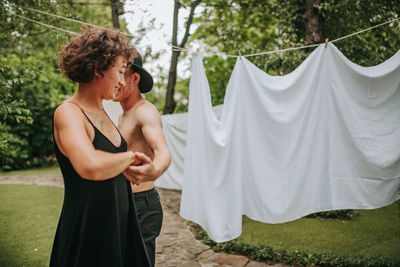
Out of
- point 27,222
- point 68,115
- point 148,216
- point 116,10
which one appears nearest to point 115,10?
point 116,10

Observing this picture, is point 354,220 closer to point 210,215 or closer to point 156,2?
point 210,215

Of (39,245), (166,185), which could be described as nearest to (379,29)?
(166,185)

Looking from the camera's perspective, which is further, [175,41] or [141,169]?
[175,41]

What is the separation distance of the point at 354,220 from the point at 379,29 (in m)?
3.27

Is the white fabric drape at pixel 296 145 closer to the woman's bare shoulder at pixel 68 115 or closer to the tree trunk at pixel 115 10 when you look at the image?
the woman's bare shoulder at pixel 68 115

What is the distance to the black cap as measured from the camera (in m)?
1.94

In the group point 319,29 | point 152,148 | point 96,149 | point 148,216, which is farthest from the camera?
point 319,29

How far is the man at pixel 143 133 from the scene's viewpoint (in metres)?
1.74

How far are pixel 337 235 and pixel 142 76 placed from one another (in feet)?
11.2

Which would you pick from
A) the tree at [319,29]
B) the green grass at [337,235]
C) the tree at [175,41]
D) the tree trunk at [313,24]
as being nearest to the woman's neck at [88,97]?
the tree at [319,29]

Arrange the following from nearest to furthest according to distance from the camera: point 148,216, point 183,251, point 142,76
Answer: point 148,216
point 142,76
point 183,251

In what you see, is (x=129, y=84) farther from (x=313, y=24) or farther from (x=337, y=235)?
(x=313, y=24)

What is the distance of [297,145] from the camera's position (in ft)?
10.3

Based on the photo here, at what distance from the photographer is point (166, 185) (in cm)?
696
